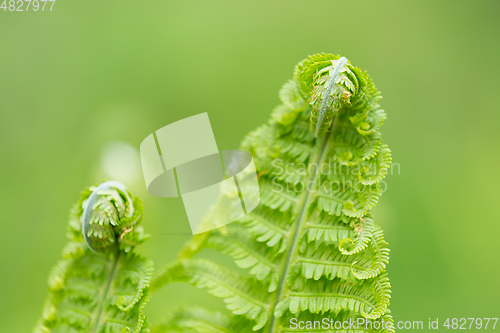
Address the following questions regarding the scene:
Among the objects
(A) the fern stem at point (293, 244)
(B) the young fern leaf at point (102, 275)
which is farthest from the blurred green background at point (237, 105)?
(A) the fern stem at point (293, 244)

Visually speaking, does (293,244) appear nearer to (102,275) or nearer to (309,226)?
(309,226)

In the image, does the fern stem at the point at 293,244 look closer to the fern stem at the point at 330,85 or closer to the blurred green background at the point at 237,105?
the fern stem at the point at 330,85

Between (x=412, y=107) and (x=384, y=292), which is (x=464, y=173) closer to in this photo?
(x=412, y=107)

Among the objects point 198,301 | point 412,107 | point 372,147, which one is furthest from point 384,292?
point 412,107

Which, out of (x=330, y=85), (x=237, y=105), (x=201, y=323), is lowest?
(x=201, y=323)

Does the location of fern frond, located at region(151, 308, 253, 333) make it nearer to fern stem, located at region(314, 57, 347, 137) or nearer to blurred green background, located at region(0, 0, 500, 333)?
fern stem, located at region(314, 57, 347, 137)

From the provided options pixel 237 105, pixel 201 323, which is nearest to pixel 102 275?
pixel 201 323
